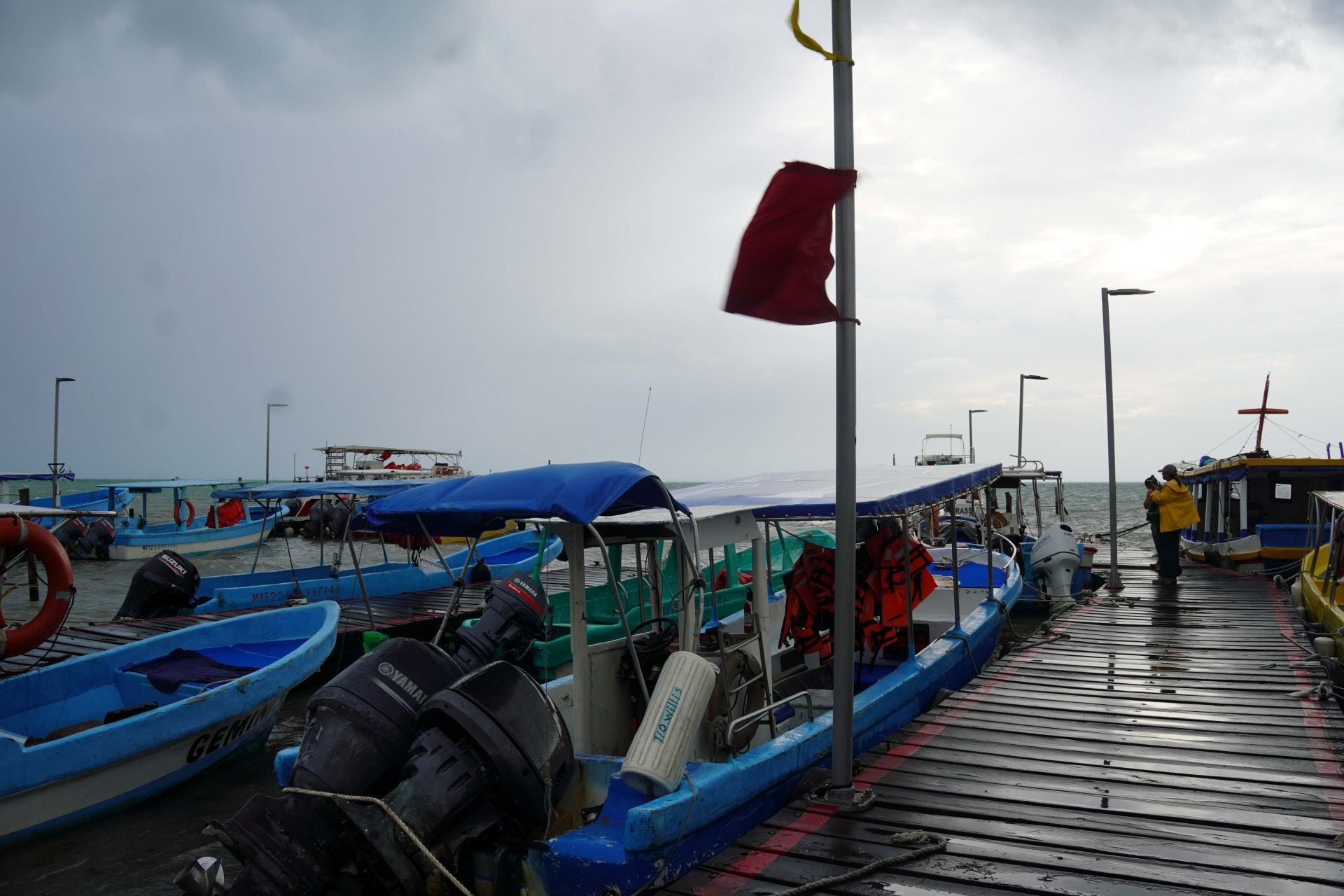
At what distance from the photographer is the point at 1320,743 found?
5.87m

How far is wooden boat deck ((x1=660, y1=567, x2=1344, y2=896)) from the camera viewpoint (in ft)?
13.2

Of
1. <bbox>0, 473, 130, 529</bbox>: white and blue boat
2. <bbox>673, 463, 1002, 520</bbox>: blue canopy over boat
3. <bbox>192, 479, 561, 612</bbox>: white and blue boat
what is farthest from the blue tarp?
<bbox>673, 463, 1002, 520</bbox>: blue canopy over boat

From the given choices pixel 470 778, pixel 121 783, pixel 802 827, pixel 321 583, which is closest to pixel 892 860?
pixel 802 827

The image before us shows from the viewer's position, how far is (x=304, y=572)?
16453 mm

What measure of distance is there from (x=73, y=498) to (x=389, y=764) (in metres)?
44.5

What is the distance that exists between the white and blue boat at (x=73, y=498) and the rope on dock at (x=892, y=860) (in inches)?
944

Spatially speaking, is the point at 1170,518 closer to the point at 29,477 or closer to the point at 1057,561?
the point at 1057,561

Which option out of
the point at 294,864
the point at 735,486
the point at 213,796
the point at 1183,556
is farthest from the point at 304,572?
the point at 1183,556

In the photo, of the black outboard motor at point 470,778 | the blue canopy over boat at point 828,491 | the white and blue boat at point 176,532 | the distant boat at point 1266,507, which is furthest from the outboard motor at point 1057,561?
the white and blue boat at point 176,532

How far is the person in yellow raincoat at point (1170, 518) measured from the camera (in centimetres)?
1370

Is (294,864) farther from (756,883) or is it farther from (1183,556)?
(1183,556)

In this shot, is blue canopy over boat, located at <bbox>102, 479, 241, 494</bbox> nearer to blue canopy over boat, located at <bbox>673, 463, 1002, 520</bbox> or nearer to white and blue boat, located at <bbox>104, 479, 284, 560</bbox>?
white and blue boat, located at <bbox>104, 479, 284, 560</bbox>

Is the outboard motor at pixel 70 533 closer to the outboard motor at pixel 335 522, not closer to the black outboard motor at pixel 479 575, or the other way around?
the outboard motor at pixel 335 522

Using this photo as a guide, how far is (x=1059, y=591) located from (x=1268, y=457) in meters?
4.32
